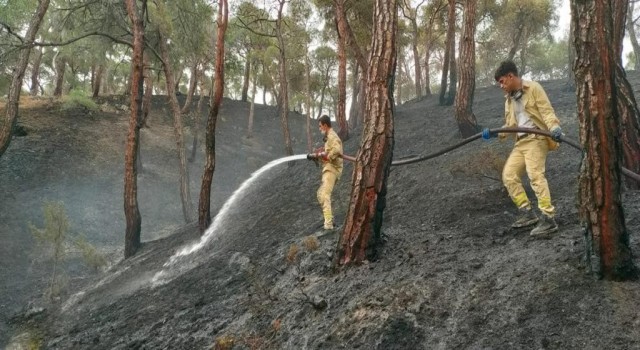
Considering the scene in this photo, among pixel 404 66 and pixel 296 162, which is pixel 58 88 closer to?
pixel 296 162

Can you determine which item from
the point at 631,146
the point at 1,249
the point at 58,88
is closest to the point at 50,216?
the point at 1,249

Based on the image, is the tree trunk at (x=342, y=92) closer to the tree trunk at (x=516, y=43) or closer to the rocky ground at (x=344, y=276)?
the rocky ground at (x=344, y=276)

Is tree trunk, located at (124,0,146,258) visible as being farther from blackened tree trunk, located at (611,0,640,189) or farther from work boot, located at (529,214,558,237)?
blackened tree trunk, located at (611,0,640,189)

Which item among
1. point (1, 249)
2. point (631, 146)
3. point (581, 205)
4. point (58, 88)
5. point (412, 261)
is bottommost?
point (1, 249)

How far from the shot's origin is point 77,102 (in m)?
21.1

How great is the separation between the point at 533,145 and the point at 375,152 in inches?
66.9

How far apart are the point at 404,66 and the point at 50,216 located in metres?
31.4

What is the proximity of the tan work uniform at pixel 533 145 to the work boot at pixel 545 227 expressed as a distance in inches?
2.7

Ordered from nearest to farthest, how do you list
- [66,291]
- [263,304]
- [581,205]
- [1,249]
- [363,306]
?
[581,205] < [363,306] < [263,304] < [66,291] < [1,249]

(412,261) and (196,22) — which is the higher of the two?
(196,22)

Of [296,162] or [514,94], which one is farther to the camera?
[296,162]

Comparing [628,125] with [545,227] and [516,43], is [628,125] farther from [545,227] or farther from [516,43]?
[516,43]

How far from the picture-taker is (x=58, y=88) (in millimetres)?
23172

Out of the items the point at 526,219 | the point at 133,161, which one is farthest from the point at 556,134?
the point at 133,161
